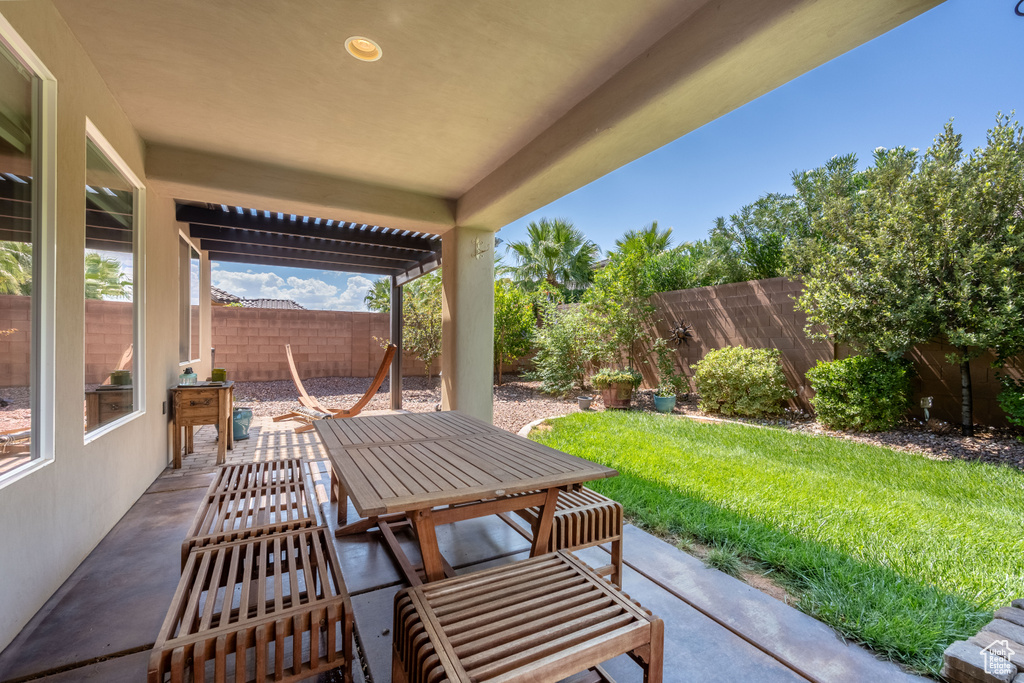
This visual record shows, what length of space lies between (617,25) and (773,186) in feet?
30.9


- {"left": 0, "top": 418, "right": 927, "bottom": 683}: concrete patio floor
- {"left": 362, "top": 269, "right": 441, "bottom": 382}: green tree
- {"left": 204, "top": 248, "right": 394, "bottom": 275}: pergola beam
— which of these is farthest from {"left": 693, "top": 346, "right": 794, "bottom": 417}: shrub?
{"left": 362, "top": 269, "right": 441, "bottom": 382}: green tree

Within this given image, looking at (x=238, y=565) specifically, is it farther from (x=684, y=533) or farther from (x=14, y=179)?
(x=684, y=533)

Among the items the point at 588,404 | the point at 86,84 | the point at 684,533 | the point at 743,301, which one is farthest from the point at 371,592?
the point at 743,301

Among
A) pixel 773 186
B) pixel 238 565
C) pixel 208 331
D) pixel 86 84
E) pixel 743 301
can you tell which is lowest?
pixel 238 565

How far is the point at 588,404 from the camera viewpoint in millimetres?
6992

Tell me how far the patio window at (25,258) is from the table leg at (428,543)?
1544 millimetres

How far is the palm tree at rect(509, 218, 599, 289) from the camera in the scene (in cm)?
1255

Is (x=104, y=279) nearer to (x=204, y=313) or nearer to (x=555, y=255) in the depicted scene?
(x=204, y=313)

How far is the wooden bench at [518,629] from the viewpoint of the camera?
1002mm

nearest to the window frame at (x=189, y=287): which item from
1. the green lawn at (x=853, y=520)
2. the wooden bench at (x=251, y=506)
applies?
the wooden bench at (x=251, y=506)

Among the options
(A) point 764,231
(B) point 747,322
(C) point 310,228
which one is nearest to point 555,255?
(A) point 764,231

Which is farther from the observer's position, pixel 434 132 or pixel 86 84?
pixel 434 132

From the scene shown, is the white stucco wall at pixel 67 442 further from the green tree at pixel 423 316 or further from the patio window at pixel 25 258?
the green tree at pixel 423 316

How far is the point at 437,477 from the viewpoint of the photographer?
5.41 ft
